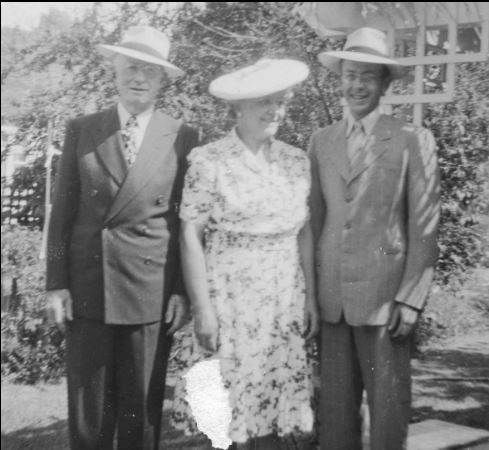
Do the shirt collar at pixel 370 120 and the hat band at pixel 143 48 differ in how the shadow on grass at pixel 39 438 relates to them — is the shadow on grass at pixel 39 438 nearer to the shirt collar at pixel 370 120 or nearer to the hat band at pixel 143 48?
the hat band at pixel 143 48

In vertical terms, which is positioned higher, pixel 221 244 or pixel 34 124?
pixel 34 124

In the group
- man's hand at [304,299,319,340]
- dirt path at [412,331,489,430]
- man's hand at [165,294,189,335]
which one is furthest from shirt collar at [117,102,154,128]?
dirt path at [412,331,489,430]

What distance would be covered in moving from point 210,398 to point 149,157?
2.83 ft

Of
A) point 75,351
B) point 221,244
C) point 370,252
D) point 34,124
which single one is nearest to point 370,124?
point 370,252

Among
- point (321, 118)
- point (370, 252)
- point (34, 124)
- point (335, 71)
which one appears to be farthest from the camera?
point (34, 124)

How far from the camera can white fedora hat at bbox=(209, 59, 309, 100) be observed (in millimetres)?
2316

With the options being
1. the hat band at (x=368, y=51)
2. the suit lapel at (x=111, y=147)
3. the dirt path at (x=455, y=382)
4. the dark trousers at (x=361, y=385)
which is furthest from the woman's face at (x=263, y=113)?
the dirt path at (x=455, y=382)

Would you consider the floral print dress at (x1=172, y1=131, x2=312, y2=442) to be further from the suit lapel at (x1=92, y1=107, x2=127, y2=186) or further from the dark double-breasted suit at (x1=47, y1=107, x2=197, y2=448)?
the suit lapel at (x1=92, y1=107, x2=127, y2=186)

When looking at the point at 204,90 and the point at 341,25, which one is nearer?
the point at 341,25

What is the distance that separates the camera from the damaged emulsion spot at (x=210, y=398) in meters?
2.38

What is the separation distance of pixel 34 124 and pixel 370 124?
4.90 ft

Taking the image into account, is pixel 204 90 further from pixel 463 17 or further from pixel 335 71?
pixel 463 17

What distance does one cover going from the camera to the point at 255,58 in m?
2.81

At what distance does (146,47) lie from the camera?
2.44 metres
